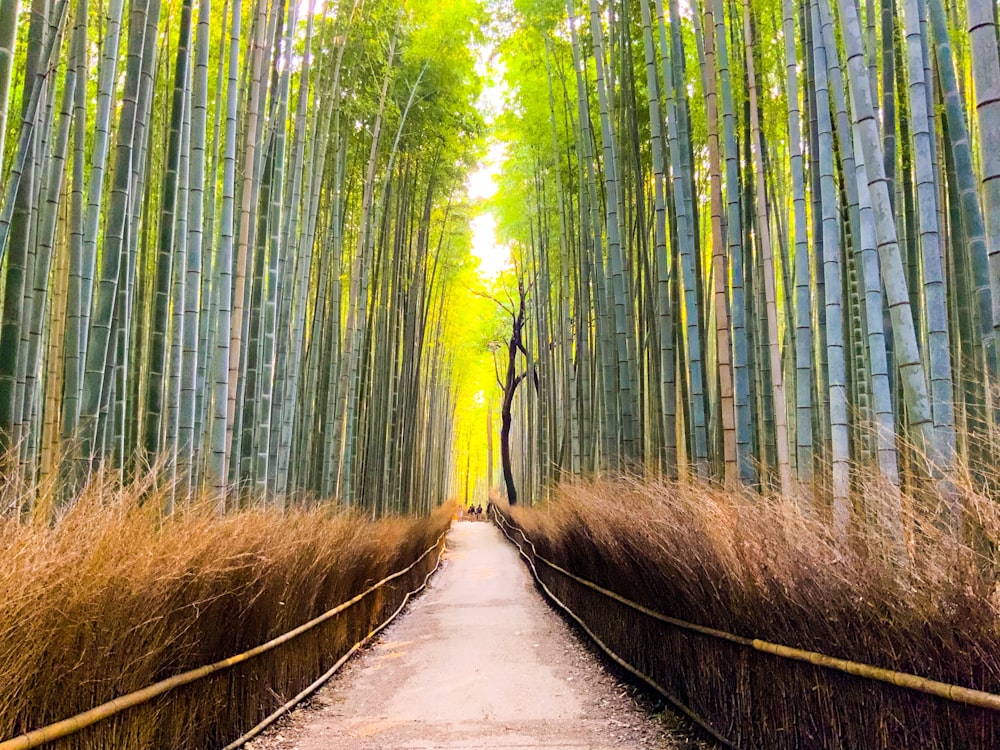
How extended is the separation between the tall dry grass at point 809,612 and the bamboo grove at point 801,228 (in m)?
0.23

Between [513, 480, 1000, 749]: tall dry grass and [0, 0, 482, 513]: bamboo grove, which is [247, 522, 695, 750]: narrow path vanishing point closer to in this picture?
[513, 480, 1000, 749]: tall dry grass

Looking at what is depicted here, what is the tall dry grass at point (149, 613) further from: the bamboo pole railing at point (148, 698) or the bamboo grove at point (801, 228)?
the bamboo grove at point (801, 228)

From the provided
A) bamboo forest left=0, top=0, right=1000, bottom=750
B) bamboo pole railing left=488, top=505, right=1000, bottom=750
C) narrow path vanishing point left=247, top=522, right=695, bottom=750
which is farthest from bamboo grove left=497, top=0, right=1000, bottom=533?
narrow path vanishing point left=247, top=522, right=695, bottom=750

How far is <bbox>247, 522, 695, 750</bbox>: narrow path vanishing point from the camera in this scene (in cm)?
302

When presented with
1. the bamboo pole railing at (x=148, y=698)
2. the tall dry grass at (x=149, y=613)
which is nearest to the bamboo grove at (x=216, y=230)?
the tall dry grass at (x=149, y=613)

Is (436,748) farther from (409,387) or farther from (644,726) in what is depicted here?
(409,387)

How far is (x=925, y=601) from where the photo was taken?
157 centimetres

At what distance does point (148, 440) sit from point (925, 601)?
2.86 m

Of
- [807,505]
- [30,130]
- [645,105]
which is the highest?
[645,105]

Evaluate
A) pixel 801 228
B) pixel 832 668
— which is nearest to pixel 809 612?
pixel 832 668

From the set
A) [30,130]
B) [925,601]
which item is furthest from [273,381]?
[925,601]

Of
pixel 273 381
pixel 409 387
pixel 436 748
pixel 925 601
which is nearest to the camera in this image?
pixel 925 601

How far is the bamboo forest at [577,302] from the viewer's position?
2057mm

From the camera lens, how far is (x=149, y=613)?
206cm
